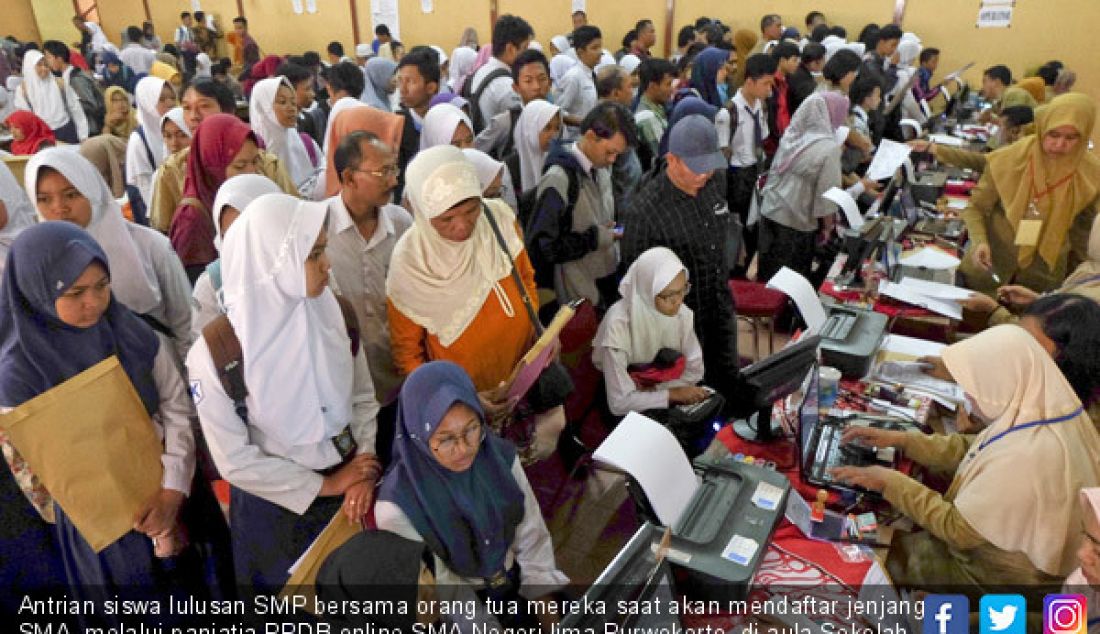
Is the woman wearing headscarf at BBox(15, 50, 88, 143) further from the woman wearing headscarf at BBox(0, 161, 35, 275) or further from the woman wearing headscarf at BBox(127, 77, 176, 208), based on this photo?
the woman wearing headscarf at BBox(0, 161, 35, 275)

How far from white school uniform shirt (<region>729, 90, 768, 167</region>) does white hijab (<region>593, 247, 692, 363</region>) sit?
2.57 meters

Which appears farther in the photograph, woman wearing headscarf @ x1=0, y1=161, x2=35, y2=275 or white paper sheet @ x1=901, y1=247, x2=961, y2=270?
white paper sheet @ x1=901, y1=247, x2=961, y2=270

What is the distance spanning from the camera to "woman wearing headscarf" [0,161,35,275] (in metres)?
2.27

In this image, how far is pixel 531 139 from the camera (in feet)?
12.0

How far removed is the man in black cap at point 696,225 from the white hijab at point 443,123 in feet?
3.83

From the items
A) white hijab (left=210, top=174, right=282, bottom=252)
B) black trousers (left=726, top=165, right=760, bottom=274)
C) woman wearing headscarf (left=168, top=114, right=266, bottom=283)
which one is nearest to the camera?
white hijab (left=210, top=174, right=282, bottom=252)

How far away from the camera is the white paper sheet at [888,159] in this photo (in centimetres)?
379

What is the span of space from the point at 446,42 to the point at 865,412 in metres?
10.8

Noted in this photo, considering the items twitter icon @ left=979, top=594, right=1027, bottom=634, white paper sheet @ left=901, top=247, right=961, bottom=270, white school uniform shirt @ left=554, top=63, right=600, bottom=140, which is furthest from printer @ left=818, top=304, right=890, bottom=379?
white school uniform shirt @ left=554, top=63, right=600, bottom=140

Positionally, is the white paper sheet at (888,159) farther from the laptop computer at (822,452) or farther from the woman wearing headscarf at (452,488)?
the woman wearing headscarf at (452,488)

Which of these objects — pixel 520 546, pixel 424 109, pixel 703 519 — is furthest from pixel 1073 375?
pixel 424 109

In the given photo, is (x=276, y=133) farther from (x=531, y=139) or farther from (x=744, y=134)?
(x=744, y=134)

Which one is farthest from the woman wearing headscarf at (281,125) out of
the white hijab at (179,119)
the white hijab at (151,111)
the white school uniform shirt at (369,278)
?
the white school uniform shirt at (369,278)

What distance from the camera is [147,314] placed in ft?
7.19
